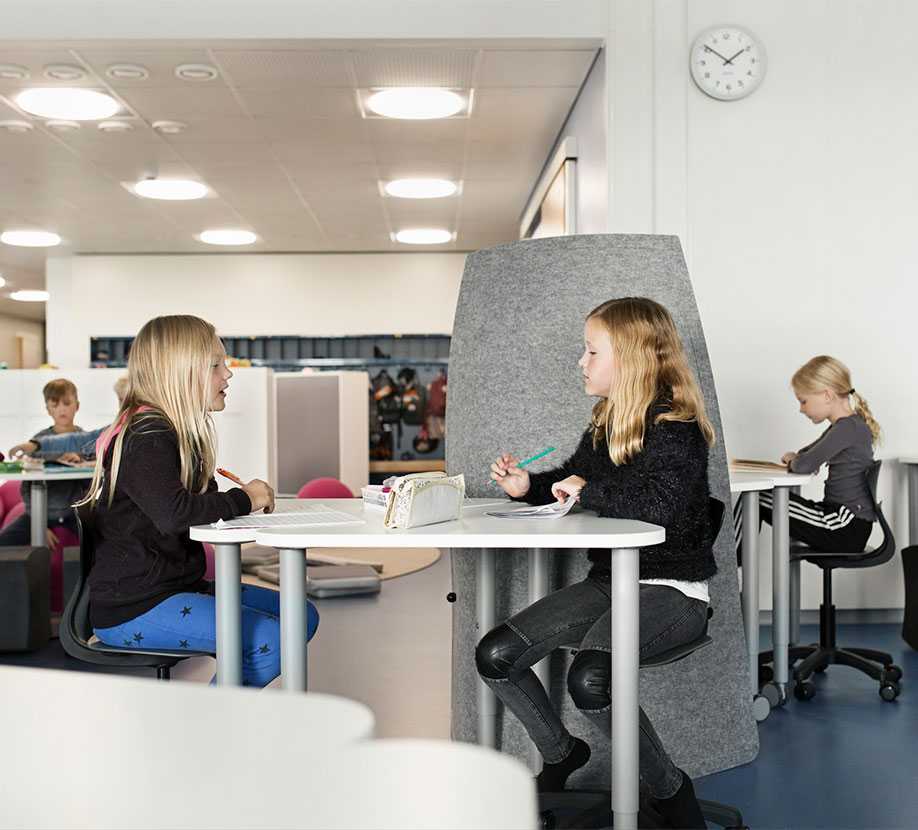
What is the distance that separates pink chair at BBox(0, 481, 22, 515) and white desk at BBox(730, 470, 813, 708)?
4656 millimetres

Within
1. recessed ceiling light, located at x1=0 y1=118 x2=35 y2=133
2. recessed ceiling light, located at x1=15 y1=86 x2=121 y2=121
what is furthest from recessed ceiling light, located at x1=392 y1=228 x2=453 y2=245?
recessed ceiling light, located at x1=15 y1=86 x2=121 y2=121

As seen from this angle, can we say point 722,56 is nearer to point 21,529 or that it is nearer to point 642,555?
point 642,555

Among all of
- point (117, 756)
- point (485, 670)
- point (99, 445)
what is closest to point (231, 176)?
point (99, 445)

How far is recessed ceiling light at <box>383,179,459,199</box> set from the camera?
8.48m

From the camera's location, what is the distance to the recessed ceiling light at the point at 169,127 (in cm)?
664

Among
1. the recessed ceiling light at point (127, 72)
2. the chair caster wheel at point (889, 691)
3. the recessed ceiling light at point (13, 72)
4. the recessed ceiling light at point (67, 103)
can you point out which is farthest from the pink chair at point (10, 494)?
the chair caster wheel at point (889, 691)

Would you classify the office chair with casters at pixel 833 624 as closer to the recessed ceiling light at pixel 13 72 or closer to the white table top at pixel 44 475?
the white table top at pixel 44 475

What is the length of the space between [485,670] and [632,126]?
3.54 metres

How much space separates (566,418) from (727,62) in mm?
2954

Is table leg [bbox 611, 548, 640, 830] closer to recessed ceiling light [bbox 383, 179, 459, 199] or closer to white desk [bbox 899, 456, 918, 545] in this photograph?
white desk [bbox 899, 456, 918, 545]

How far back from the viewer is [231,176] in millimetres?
8156

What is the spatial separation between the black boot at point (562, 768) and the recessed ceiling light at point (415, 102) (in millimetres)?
4476

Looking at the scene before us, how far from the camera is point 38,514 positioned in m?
4.79

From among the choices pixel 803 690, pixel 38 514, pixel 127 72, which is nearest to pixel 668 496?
pixel 803 690
